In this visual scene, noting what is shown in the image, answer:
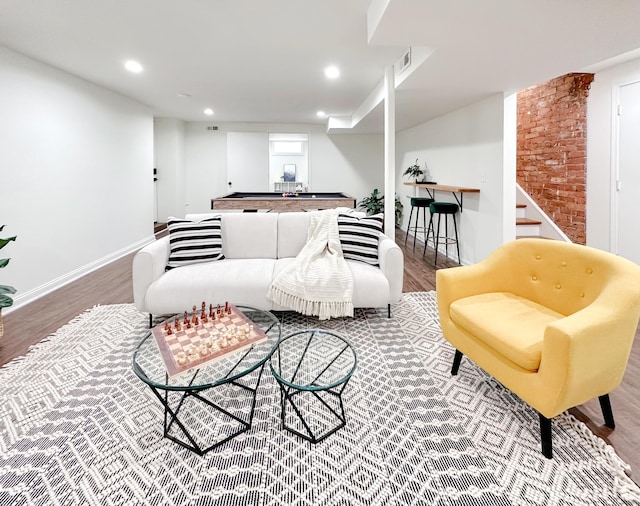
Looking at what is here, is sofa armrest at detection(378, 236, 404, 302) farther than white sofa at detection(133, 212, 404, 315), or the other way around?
sofa armrest at detection(378, 236, 404, 302)

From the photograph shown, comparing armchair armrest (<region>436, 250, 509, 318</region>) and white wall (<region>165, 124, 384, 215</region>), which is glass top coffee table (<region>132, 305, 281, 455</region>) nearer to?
armchair armrest (<region>436, 250, 509, 318</region>)

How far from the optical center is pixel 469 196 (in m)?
4.57

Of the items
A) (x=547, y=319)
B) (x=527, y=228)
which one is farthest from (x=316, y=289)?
(x=527, y=228)

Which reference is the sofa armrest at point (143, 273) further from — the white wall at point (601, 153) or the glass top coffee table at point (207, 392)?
the white wall at point (601, 153)

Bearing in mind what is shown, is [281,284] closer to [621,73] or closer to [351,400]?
[351,400]

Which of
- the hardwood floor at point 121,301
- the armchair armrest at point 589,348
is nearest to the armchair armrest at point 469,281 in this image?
the armchair armrest at point 589,348

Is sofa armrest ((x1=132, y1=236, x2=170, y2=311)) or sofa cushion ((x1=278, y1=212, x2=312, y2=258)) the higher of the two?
sofa cushion ((x1=278, y1=212, x2=312, y2=258))

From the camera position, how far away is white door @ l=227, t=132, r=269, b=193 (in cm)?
806

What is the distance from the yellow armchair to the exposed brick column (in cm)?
311

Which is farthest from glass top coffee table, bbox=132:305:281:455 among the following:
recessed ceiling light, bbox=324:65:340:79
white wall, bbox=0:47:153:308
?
recessed ceiling light, bbox=324:65:340:79

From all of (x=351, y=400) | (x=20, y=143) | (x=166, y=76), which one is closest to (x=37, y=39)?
(x=20, y=143)

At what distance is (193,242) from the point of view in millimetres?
3025

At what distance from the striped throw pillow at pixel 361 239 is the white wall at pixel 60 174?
300 centimetres

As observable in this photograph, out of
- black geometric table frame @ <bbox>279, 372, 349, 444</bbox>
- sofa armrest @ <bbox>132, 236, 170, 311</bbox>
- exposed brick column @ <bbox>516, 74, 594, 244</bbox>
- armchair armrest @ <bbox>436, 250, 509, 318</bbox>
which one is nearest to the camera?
black geometric table frame @ <bbox>279, 372, 349, 444</bbox>
